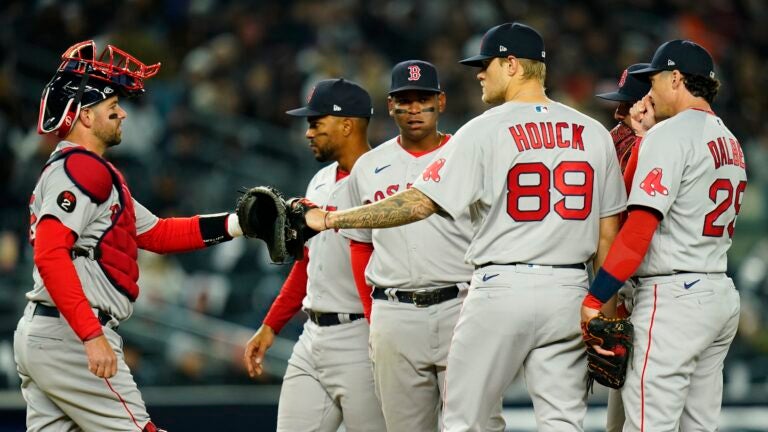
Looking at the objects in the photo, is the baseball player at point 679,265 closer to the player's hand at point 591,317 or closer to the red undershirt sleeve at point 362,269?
the player's hand at point 591,317

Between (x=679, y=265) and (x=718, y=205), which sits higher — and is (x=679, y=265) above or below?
below

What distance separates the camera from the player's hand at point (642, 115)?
505 cm

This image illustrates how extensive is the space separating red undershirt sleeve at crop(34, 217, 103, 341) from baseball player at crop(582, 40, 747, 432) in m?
1.95

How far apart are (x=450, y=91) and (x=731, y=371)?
4.24 m

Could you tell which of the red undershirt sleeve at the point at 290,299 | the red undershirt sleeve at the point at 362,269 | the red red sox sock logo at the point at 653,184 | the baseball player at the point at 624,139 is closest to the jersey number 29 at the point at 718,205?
the red red sox sock logo at the point at 653,184

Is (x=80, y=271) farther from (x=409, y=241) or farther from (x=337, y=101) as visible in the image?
(x=337, y=101)

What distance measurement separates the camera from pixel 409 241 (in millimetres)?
5156

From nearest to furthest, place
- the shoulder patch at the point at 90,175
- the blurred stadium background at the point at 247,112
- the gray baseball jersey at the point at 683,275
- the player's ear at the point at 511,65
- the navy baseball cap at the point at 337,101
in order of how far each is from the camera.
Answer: the gray baseball jersey at the point at 683,275
the shoulder patch at the point at 90,175
the player's ear at the point at 511,65
the navy baseball cap at the point at 337,101
the blurred stadium background at the point at 247,112

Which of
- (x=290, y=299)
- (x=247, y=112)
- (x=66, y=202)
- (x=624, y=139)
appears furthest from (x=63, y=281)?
(x=247, y=112)

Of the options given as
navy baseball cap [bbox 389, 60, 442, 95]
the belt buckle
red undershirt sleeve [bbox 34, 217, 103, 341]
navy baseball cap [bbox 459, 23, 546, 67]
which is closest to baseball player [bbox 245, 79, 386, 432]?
navy baseball cap [bbox 389, 60, 442, 95]

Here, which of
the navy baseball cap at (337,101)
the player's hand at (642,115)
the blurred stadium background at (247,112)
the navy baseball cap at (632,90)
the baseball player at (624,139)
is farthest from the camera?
the blurred stadium background at (247,112)

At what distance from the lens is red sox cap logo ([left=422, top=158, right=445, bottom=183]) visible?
4.39 metres

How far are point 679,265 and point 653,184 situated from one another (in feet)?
1.19

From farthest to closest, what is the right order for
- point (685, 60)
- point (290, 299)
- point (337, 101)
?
point (290, 299), point (337, 101), point (685, 60)
